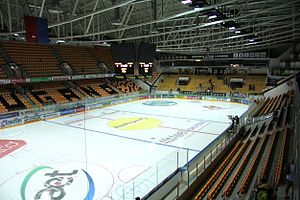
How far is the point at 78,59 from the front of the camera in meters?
28.4

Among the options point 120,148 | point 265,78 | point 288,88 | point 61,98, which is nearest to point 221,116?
point 288,88

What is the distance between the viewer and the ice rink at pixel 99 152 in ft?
24.6

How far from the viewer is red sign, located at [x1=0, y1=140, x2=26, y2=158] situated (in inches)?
432

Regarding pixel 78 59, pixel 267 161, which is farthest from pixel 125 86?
pixel 267 161

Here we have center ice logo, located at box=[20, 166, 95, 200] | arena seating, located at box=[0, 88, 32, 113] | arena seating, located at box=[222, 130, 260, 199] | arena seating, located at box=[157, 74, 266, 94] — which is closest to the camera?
arena seating, located at box=[222, 130, 260, 199]

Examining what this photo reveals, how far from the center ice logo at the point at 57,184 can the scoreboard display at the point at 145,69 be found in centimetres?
725

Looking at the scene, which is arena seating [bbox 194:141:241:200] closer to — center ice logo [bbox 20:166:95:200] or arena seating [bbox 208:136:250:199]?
arena seating [bbox 208:136:250:199]

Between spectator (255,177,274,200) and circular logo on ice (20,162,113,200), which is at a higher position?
spectator (255,177,274,200)

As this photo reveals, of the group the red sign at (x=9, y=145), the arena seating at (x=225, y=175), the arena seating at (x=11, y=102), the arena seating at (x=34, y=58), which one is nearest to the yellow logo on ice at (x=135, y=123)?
the red sign at (x=9, y=145)

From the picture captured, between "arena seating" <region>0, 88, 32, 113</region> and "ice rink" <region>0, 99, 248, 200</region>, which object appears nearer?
"ice rink" <region>0, 99, 248, 200</region>

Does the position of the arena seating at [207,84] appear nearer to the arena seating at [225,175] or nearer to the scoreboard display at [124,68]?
the scoreboard display at [124,68]

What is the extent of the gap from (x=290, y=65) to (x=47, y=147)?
2708cm

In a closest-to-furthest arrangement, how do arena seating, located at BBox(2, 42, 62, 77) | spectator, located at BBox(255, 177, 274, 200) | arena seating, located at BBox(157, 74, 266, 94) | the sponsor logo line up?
spectator, located at BBox(255, 177, 274, 200)
the sponsor logo
arena seating, located at BBox(2, 42, 62, 77)
arena seating, located at BBox(157, 74, 266, 94)

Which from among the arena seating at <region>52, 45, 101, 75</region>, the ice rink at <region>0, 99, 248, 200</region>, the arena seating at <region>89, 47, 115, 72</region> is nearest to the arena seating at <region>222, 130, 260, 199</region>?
the ice rink at <region>0, 99, 248, 200</region>
